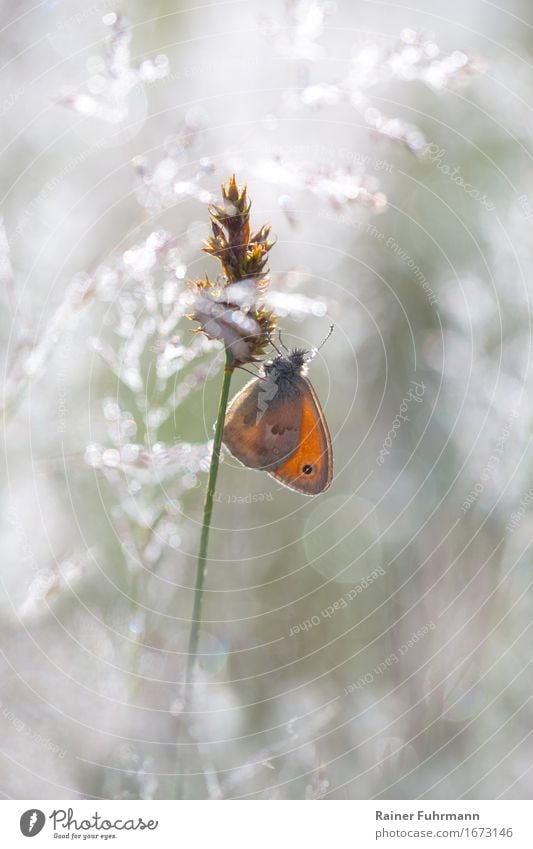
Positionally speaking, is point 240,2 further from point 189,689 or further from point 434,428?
point 189,689

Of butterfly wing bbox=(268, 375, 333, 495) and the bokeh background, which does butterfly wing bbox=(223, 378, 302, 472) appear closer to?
butterfly wing bbox=(268, 375, 333, 495)

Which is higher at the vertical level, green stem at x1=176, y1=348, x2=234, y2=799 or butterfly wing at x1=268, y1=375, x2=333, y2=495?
butterfly wing at x1=268, y1=375, x2=333, y2=495

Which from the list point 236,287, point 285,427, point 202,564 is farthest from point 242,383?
point 236,287

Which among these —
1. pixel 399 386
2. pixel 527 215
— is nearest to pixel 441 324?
pixel 399 386

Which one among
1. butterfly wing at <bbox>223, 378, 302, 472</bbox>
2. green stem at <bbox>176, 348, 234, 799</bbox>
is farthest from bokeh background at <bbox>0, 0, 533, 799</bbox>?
butterfly wing at <bbox>223, 378, 302, 472</bbox>

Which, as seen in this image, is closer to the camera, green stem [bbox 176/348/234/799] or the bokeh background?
green stem [bbox 176/348/234/799]

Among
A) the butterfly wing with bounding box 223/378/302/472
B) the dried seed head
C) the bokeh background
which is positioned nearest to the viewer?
the dried seed head
